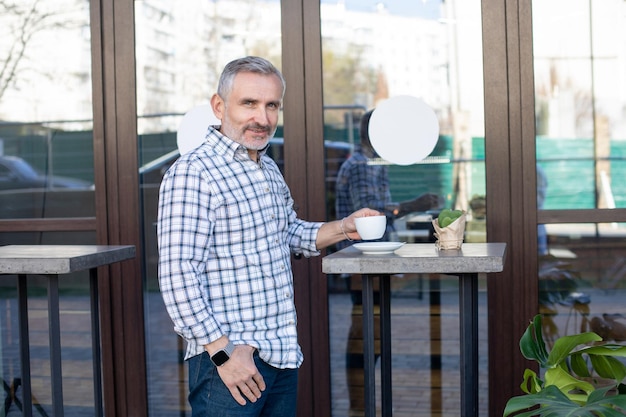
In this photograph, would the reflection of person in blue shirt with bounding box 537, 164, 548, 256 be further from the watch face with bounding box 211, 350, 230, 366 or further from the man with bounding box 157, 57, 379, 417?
the watch face with bounding box 211, 350, 230, 366

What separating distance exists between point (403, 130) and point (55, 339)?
65.3 inches

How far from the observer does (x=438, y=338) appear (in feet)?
12.6

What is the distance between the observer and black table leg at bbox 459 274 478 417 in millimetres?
2861

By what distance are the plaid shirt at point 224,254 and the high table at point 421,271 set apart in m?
0.24

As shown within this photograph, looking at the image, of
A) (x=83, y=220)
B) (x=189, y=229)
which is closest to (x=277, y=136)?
(x=83, y=220)

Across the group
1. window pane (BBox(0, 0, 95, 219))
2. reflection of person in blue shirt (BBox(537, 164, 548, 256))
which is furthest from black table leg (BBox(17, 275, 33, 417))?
reflection of person in blue shirt (BBox(537, 164, 548, 256))

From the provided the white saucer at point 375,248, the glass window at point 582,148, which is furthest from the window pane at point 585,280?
A: the white saucer at point 375,248

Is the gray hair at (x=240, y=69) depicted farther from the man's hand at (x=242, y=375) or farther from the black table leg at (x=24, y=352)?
the black table leg at (x=24, y=352)

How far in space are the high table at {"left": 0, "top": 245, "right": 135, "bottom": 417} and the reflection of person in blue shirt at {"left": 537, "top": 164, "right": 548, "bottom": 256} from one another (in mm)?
1635

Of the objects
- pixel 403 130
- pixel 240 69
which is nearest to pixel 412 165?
pixel 403 130

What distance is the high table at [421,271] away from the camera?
2.67 metres

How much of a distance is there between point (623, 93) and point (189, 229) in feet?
6.89

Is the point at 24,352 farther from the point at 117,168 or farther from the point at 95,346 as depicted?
the point at 117,168

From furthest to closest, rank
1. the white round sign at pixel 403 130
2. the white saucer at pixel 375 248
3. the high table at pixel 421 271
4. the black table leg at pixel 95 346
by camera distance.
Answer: the white round sign at pixel 403 130 → the black table leg at pixel 95 346 → the white saucer at pixel 375 248 → the high table at pixel 421 271
